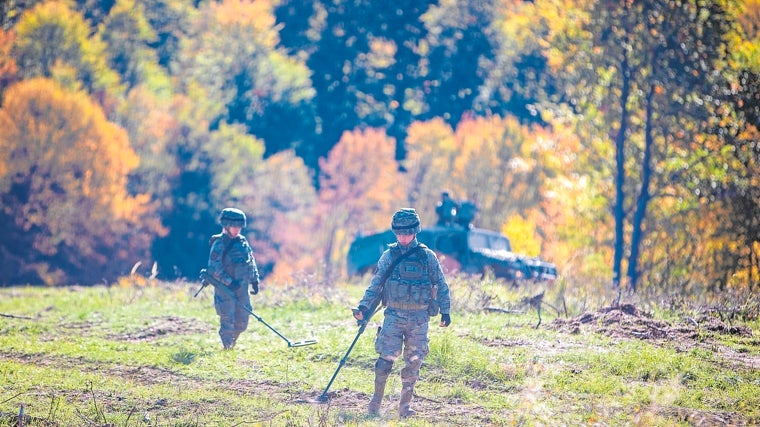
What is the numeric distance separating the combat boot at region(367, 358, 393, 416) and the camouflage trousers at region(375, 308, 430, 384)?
8 cm

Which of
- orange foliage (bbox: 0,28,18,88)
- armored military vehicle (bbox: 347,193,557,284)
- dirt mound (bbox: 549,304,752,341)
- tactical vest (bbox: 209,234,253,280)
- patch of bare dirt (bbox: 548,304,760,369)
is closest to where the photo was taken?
patch of bare dirt (bbox: 548,304,760,369)

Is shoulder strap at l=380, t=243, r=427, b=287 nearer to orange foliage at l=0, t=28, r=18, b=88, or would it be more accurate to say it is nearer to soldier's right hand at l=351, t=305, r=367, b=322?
soldier's right hand at l=351, t=305, r=367, b=322

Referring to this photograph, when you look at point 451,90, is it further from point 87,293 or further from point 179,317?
point 179,317

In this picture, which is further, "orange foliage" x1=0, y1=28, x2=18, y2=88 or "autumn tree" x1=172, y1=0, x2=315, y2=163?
"autumn tree" x1=172, y1=0, x2=315, y2=163

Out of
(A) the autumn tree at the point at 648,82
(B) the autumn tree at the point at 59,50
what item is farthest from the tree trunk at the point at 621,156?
(B) the autumn tree at the point at 59,50

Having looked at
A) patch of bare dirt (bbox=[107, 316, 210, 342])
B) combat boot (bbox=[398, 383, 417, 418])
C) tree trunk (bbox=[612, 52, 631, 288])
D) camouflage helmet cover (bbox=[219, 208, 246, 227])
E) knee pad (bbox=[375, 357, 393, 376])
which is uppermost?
tree trunk (bbox=[612, 52, 631, 288])

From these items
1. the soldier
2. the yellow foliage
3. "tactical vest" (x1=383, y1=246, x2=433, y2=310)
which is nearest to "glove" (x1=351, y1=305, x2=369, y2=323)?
the soldier

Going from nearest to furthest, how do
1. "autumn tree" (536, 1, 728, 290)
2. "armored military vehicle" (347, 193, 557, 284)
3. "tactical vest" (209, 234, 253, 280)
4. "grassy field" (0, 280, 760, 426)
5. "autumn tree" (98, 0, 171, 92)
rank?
"grassy field" (0, 280, 760, 426), "tactical vest" (209, 234, 253, 280), "armored military vehicle" (347, 193, 557, 284), "autumn tree" (536, 1, 728, 290), "autumn tree" (98, 0, 171, 92)

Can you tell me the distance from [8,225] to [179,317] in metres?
30.2

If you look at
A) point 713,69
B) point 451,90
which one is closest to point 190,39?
point 451,90

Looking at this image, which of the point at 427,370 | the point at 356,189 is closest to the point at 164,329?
the point at 427,370

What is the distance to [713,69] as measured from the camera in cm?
3059

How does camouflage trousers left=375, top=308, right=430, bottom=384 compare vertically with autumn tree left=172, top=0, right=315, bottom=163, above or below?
below

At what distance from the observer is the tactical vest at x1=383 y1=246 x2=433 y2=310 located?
11.8 metres
